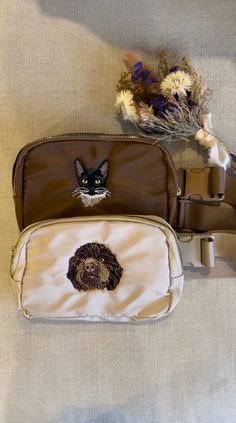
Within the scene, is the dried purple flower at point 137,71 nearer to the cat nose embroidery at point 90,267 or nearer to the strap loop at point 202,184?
the strap loop at point 202,184

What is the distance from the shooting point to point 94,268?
0.82 m

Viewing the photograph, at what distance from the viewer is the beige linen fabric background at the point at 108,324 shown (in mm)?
928

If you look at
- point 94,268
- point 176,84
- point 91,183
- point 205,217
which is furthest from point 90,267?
point 176,84

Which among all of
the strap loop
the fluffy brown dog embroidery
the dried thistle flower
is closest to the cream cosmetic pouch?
the fluffy brown dog embroidery

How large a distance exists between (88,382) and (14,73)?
68 cm

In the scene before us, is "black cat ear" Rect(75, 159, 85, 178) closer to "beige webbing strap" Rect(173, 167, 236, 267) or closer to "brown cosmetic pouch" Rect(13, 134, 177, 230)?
"brown cosmetic pouch" Rect(13, 134, 177, 230)

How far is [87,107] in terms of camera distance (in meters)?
0.94

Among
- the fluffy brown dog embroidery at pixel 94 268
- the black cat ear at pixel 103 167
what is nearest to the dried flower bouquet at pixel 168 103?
the black cat ear at pixel 103 167

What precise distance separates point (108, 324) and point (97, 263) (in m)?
0.20

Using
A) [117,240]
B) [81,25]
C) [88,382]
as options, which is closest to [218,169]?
[117,240]

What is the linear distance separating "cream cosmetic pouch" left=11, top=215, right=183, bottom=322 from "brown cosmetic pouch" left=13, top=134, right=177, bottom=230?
44 mm

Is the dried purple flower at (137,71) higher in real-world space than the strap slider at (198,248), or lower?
higher

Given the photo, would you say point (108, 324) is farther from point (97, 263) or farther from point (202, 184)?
point (202, 184)

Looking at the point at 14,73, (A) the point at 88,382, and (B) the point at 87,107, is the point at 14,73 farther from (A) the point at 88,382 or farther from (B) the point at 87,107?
(A) the point at 88,382
